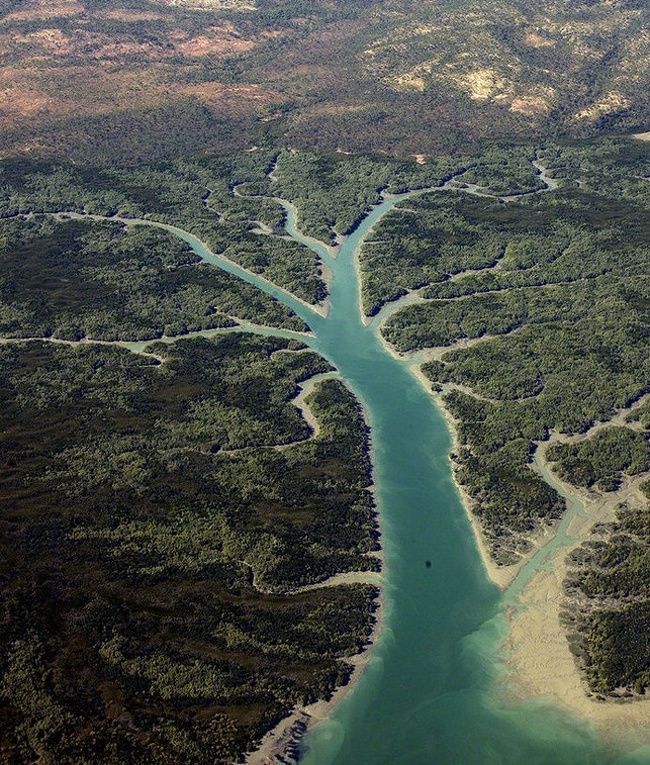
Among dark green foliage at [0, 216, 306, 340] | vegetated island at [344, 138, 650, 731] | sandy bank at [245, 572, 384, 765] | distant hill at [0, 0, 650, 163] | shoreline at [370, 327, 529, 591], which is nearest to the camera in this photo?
sandy bank at [245, 572, 384, 765]

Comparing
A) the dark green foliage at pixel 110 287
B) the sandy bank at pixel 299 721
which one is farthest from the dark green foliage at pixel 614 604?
the dark green foliage at pixel 110 287

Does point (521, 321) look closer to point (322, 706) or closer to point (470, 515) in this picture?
point (470, 515)

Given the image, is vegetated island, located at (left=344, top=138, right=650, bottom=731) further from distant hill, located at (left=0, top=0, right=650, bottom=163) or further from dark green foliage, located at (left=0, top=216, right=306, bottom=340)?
dark green foliage, located at (left=0, top=216, right=306, bottom=340)

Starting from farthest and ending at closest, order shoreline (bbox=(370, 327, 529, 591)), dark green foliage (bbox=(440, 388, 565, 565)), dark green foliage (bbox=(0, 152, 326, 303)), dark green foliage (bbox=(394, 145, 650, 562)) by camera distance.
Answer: dark green foliage (bbox=(0, 152, 326, 303)) < dark green foliage (bbox=(394, 145, 650, 562)) < dark green foliage (bbox=(440, 388, 565, 565)) < shoreline (bbox=(370, 327, 529, 591))

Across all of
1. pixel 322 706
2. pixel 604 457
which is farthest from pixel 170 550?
pixel 604 457

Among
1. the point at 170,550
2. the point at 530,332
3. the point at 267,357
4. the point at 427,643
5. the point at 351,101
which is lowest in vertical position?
the point at 427,643

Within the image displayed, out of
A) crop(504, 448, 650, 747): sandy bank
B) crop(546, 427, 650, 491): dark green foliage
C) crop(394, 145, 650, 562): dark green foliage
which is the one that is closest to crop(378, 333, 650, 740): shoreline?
crop(504, 448, 650, 747): sandy bank

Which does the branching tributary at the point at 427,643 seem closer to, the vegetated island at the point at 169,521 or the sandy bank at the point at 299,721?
the sandy bank at the point at 299,721
